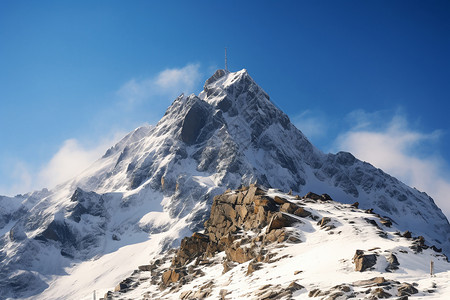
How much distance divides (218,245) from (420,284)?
4528 cm

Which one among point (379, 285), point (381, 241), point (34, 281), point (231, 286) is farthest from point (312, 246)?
point (34, 281)

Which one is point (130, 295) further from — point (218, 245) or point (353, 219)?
point (353, 219)

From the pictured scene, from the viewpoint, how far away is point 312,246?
54281 mm

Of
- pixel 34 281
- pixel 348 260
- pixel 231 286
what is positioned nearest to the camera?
pixel 348 260

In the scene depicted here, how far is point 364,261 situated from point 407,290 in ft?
23.4

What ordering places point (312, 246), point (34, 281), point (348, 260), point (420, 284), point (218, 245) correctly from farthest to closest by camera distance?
point (34, 281) < point (218, 245) < point (312, 246) < point (348, 260) < point (420, 284)

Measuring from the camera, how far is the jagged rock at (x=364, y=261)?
1591 inches

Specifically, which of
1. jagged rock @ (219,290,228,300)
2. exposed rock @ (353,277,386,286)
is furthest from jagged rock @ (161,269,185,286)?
exposed rock @ (353,277,386,286)

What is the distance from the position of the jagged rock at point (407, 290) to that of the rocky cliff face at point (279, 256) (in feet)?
0.22

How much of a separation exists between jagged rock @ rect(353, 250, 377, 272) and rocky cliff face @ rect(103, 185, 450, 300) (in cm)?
8

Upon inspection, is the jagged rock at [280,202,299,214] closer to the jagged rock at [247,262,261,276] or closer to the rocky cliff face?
the rocky cliff face

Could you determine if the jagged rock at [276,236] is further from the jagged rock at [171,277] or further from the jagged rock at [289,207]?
the jagged rock at [171,277]

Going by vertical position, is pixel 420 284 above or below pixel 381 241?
below

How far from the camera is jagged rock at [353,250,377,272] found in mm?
40406
